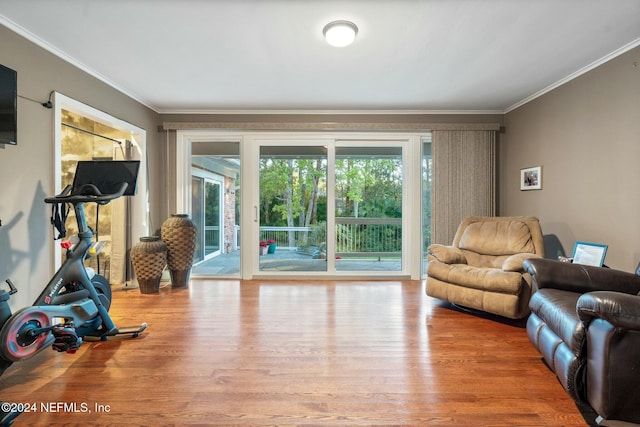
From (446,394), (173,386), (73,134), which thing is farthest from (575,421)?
(73,134)

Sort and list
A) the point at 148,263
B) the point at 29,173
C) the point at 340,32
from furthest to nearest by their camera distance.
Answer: the point at 148,263, the point at 29,173, the point at 340,32

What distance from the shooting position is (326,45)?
2.42 meters

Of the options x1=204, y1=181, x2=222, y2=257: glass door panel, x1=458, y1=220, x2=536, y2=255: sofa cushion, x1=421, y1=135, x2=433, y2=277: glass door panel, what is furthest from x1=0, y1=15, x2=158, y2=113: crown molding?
x1=458, y1=220, x2=536, y2=255: sofa cushion

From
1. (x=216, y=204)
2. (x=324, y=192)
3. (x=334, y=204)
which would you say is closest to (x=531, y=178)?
(x=334, y=204)

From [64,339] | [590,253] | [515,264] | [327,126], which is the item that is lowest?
[64,339]

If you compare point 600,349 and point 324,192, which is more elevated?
point 324,192

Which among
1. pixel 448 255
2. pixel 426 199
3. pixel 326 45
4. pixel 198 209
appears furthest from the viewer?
pixel 198 209

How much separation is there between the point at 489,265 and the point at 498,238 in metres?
0.31

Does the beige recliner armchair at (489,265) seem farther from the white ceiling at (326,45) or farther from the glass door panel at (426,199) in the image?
the white ceiling at (326,45)

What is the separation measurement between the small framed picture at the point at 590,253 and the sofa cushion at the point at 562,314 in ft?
2.93

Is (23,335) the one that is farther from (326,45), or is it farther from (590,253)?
(590,253)

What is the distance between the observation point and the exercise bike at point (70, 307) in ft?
5.37

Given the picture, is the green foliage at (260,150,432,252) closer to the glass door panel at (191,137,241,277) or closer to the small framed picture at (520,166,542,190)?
the glass door panel at (191,137,241,277)

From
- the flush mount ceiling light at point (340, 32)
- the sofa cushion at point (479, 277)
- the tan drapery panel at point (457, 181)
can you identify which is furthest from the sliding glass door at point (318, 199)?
the flush mount ceiling light at point (340, 32)
